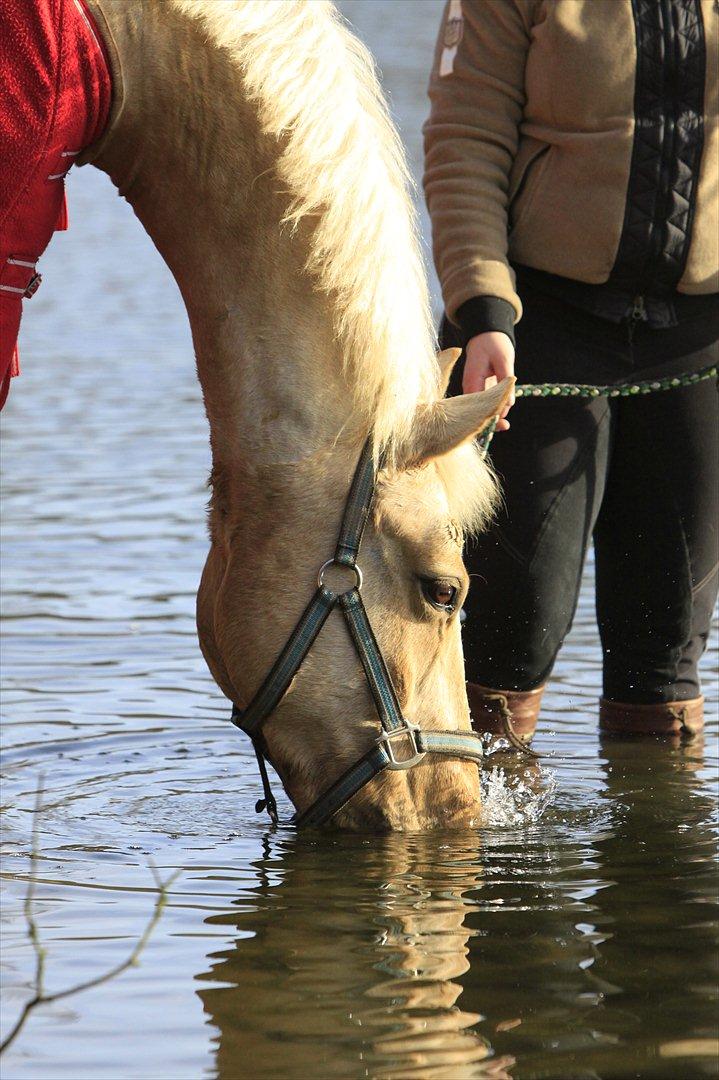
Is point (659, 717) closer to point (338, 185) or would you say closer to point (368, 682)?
point (368, 682)

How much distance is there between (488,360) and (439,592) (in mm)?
690

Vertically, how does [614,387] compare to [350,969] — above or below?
above

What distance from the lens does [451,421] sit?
2.94 metres

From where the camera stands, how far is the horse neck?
2.92m

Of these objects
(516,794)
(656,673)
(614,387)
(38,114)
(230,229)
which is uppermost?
(38,114)

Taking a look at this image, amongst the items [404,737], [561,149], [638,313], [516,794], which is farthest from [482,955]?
[561,149]

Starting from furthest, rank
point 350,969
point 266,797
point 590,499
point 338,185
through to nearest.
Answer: point 590,499 → point 266,797 → point 338,185 → point 350,969

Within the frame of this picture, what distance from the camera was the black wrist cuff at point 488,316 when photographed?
3.55 metres

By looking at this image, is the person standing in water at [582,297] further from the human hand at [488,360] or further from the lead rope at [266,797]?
the lead rope at [266,797]

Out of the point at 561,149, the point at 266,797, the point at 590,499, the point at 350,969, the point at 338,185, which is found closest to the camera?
the point at 350,969

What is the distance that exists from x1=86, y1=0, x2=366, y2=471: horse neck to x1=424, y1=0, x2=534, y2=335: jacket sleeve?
738 millimetres

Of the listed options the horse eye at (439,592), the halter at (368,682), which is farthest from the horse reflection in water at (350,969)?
the horse eye at (439,592)

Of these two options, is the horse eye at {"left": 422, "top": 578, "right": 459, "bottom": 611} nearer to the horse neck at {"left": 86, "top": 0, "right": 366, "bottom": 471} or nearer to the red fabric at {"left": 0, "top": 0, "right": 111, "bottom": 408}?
the horse neck at {"left": 86, "top": 0, "right": 366, "bottom": 471}

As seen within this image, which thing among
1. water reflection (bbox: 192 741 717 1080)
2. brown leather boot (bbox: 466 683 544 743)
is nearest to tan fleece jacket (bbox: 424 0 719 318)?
brown leather boot (bbox: 466 683 544 743)
